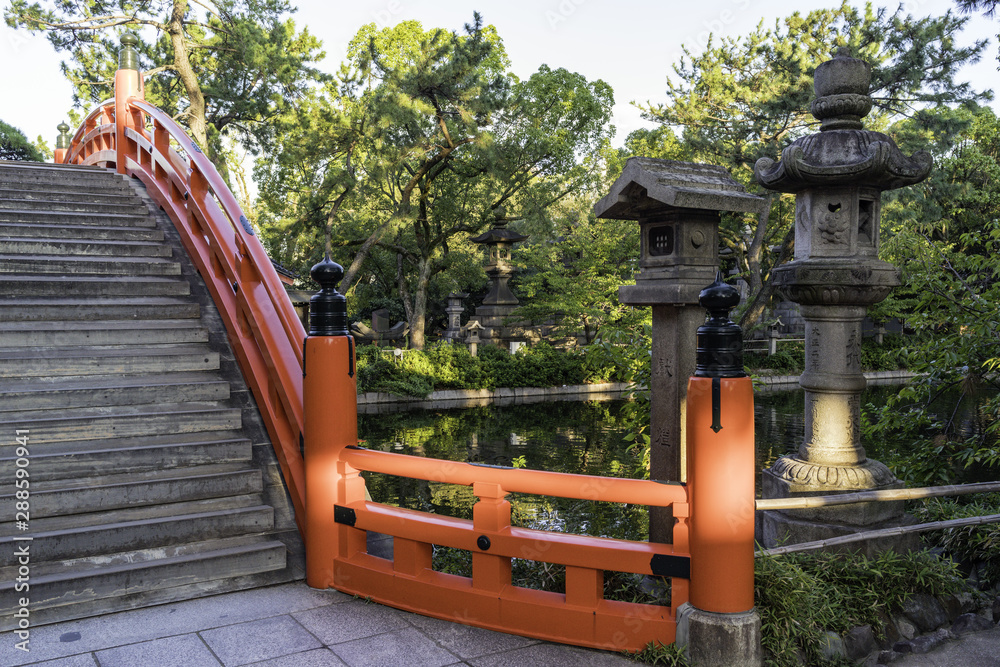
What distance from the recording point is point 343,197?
21.5 m

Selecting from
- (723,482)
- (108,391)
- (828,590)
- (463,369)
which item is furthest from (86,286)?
(463,369)

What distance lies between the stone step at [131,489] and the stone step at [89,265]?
2511mm

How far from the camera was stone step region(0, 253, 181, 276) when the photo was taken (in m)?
5.96

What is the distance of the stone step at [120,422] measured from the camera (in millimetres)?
4344

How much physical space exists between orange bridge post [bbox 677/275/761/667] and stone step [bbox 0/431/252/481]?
2.91m

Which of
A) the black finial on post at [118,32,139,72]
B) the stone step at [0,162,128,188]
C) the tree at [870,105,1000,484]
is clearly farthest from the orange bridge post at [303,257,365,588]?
the black finial on post at [118,32,139,72]

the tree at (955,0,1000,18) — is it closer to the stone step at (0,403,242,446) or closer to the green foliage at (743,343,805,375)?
the stone step at (0,403,242,446)

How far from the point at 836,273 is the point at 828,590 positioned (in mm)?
1984

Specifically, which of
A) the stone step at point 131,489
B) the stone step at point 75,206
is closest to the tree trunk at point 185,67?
the stone step at point 75,206

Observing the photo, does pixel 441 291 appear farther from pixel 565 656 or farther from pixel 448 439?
pixel 565 656

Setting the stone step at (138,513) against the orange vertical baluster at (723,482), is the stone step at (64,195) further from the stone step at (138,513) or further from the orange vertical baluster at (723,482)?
the orange vertical baluster at (723,482)

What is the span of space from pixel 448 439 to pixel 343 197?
10.9 m

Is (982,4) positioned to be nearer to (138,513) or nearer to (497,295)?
(138,513)

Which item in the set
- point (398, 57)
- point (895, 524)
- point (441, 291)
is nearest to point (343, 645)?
point (895, 524)
